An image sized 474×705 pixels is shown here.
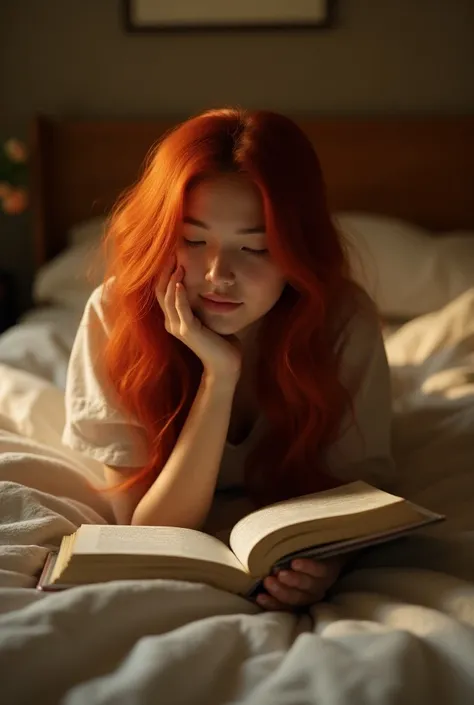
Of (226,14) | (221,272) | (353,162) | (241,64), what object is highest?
(226,14)

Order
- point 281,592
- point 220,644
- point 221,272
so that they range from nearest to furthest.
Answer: point 220,644 < point 281,592 < point 221,272

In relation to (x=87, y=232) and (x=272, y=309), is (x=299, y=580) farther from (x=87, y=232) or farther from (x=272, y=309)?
(x=87, y=232)

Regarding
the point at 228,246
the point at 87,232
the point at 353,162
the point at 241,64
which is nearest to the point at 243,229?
the point at 228,246

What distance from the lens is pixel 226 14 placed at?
2236 millimetres

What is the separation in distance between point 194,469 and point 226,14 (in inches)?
66.7

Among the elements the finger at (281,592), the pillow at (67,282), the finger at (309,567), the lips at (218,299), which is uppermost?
the lips at (218,299)

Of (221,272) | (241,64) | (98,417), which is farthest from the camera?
(241,64)

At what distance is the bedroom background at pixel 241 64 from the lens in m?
2.24

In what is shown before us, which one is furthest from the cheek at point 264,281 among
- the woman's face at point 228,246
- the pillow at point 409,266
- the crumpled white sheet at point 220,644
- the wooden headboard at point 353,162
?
the wooden headboard at point 353,162

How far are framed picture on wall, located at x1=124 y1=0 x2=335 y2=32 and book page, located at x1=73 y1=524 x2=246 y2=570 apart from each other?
1.79 metres

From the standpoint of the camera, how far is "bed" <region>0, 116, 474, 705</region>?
580mm

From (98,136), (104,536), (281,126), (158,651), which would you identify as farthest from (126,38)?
(158,651)

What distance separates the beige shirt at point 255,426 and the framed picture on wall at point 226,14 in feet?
4.75

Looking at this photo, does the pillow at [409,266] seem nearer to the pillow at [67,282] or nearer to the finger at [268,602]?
the pillow at [67,282]
